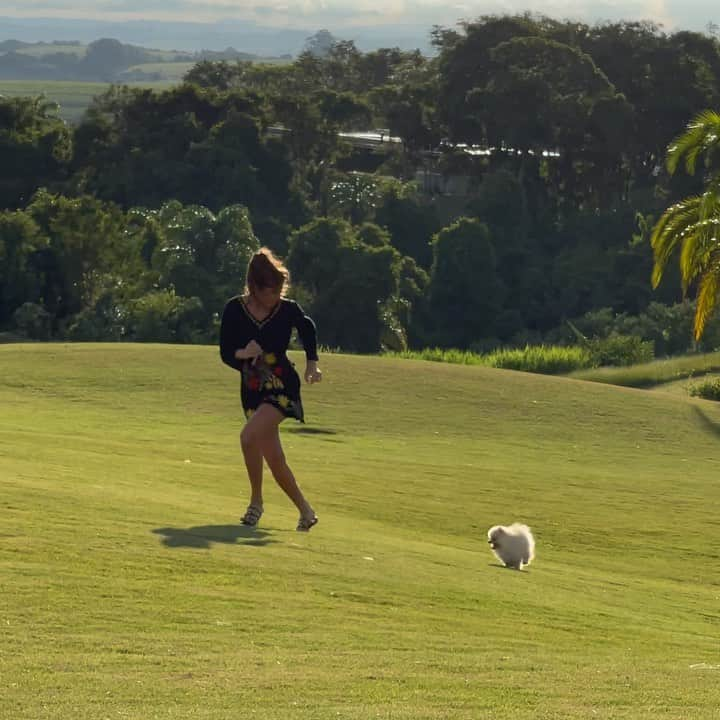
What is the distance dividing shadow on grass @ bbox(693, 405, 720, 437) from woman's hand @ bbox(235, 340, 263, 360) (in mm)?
13643

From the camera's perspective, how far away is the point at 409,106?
7500 cm

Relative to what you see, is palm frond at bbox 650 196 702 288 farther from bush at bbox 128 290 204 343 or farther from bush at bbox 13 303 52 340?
bush at bbox 13 303 52 340

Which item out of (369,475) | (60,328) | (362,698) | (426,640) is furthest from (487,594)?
(60,328)

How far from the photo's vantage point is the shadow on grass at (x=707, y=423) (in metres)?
22.5

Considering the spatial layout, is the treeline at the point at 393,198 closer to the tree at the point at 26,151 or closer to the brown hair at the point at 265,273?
the tree at the point at 26,151

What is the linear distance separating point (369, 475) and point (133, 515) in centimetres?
590

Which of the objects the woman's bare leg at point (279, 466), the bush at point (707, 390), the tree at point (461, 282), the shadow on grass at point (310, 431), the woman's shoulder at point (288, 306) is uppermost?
the woman's shoulder at point (288, 306)

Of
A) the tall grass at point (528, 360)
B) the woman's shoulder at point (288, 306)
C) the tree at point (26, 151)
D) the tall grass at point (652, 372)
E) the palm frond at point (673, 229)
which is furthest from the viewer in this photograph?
the tree at point (26, 151)

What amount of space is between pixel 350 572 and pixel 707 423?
47.9ft

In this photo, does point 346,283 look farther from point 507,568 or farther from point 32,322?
point 507,568

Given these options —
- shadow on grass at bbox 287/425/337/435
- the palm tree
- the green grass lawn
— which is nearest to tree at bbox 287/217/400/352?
the palm tree

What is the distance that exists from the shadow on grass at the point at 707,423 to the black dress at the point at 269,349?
43.9ft

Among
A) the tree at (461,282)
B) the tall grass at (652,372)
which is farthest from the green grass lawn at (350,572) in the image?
the tree at (461,282)

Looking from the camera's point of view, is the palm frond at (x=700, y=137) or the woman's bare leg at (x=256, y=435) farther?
the palm frond at (x=700, y=137)
